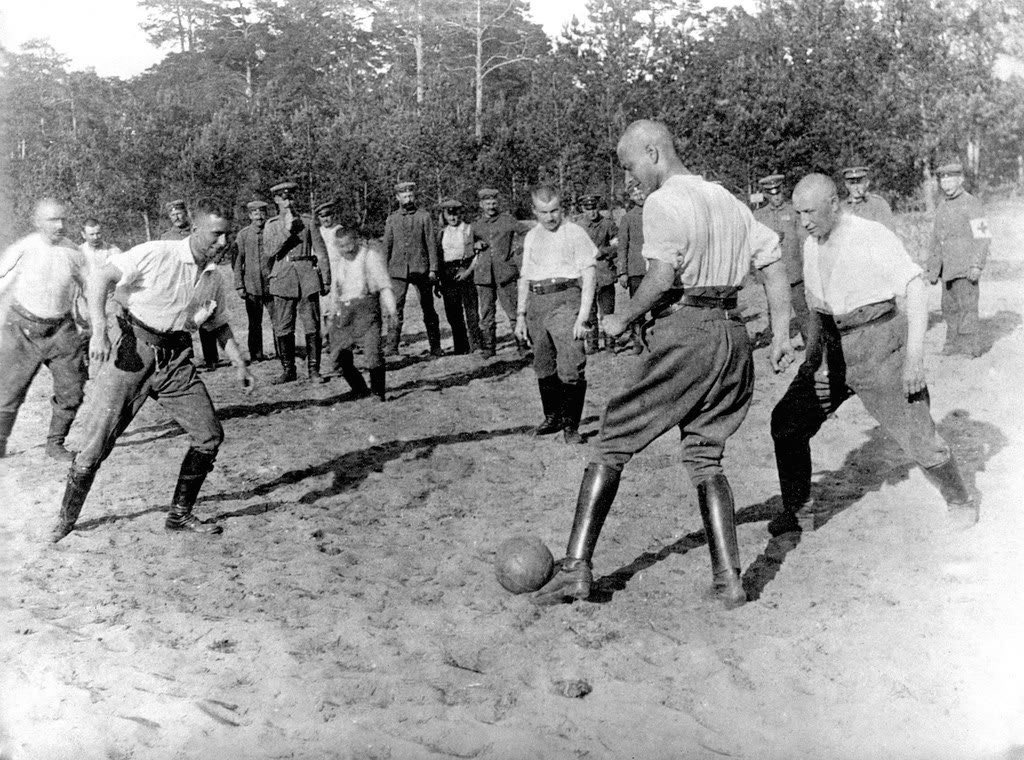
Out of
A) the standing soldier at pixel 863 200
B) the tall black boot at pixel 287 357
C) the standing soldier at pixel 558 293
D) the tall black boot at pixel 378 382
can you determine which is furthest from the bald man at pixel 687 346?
the tall black boot at pixel 287 357

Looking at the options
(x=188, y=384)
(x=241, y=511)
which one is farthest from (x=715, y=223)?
(x=241, y=511)

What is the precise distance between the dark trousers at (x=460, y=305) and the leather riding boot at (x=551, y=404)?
4242 mm

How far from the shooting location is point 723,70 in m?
27.9

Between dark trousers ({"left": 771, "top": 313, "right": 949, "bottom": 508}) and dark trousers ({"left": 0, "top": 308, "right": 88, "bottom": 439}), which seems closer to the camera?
dark trousers ({"left": 771, "top": 313, "right": 949, "bottom": 508})

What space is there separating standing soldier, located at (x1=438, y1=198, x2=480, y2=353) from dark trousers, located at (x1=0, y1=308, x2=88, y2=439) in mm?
5329

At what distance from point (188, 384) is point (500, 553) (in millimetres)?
2392

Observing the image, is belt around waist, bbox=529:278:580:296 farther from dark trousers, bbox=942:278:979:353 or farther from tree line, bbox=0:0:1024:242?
tree line, bbox=0:0:1024:242

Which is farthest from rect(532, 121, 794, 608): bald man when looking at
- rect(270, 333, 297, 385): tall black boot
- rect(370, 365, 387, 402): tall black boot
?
rect(270, 333, 297, 385): tall black boot

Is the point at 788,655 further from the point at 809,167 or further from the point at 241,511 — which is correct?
the point at 809,167

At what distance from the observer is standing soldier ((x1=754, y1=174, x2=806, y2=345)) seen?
1117 cm

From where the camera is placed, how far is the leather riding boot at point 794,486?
592 cm

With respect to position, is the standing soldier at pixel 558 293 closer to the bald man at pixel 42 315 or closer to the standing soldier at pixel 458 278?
the bald man at pixel 42 315

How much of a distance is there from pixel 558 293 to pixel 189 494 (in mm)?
3492

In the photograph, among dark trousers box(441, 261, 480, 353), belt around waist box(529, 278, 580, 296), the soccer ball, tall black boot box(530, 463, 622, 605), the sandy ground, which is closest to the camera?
the sandy ground
